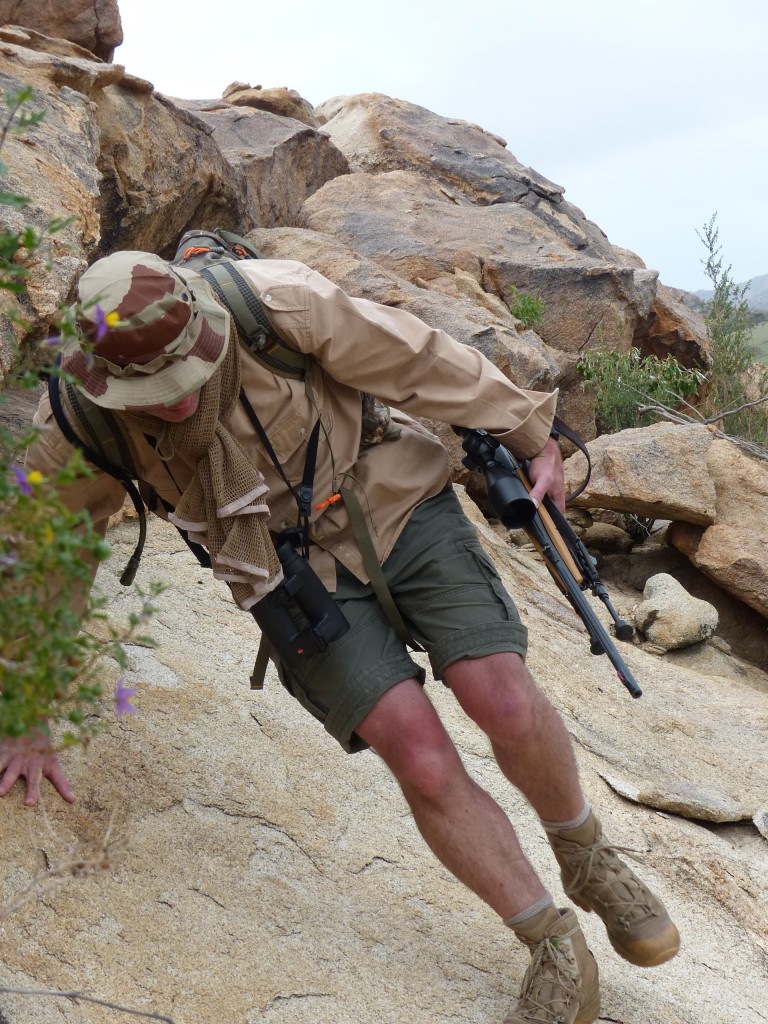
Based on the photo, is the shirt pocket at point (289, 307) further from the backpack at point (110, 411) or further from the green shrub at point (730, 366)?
the green shrub at point (730, 366)

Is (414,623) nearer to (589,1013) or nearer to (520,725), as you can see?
(520,725)

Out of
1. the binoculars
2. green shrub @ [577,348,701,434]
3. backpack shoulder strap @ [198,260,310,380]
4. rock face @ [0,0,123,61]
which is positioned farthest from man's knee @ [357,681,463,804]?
rock face @ [0,0,123,61]

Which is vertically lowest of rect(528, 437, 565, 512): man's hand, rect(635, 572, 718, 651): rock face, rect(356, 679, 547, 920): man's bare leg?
rect(635, 572, 718, 651): rock face

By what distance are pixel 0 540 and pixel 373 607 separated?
1.48 meters

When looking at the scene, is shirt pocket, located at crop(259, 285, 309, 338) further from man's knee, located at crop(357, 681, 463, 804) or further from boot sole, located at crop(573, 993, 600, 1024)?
boot sole, located at crop(573, 993, 600, 1024)

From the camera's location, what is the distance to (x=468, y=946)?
9.84 ft

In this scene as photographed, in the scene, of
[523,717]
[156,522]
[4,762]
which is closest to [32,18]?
[156,522]

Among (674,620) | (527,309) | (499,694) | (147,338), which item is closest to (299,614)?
(499,694)

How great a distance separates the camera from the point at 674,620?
20.6 ft

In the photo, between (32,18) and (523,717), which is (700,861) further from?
(32,18)

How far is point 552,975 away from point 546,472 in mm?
1296

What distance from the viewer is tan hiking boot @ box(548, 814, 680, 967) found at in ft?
9.23

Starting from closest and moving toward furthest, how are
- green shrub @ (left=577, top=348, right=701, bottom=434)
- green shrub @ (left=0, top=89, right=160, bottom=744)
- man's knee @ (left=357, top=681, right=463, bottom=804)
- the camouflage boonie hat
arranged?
green shrub @ (left=0, top=89, right=160, bottom=744)
the camouflage boonie hat
man's knee @ (left=357, top=681, right=463, bottom=804)
green shrub @ (left=577, top=348, right=701, bottom=434)

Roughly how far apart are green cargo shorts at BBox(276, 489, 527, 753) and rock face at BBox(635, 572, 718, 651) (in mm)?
3631
